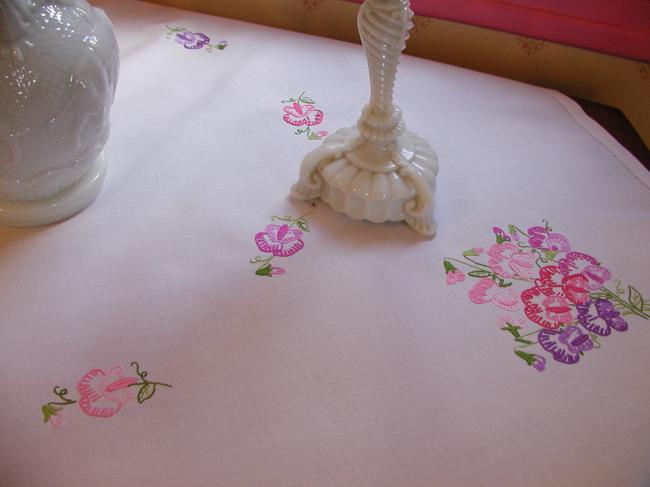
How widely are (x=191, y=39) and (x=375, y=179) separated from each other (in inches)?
22.0

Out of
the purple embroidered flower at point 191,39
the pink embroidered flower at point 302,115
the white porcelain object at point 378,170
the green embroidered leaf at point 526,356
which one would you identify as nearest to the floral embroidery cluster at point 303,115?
the pink embroidered flower at point 302,115

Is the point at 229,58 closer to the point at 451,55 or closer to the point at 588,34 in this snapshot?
the point at 451,55

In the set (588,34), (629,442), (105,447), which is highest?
(588,34)

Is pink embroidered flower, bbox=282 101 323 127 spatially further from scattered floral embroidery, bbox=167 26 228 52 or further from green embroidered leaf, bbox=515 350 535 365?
green embroidered leaf, bbox=515 350 535 365

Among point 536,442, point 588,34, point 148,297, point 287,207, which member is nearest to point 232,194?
point 287,207

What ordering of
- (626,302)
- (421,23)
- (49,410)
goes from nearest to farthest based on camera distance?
(49,410) → (626,302) → (421,23)

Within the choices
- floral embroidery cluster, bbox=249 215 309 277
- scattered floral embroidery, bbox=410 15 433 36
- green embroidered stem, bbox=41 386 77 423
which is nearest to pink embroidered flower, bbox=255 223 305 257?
floral embroidery cluster, bbox=249 215 309 277

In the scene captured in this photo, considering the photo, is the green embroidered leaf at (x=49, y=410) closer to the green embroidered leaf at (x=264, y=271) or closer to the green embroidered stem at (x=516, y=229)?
the green embroidered leaf at (x=264, y=271)

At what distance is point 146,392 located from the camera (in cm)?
63

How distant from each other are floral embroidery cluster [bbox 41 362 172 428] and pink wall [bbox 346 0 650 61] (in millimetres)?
824

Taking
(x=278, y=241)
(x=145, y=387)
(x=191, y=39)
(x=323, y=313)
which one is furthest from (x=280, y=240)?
(x=191, y=39)

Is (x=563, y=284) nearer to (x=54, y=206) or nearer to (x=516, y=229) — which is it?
(x=516, y=229)

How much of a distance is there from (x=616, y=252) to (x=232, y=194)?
20.6 inches

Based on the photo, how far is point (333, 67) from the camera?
1.07 metres
